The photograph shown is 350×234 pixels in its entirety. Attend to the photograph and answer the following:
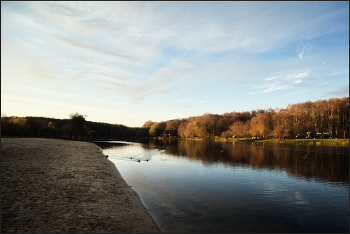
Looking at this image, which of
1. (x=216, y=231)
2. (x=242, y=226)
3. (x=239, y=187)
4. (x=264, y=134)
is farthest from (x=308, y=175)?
(x=264, y=134)

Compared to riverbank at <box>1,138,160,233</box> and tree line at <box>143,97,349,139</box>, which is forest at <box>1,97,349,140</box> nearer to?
tree line at <box>143,97,349,139</box>

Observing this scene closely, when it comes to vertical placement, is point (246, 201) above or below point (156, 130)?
below

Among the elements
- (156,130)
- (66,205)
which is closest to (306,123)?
(66,205)

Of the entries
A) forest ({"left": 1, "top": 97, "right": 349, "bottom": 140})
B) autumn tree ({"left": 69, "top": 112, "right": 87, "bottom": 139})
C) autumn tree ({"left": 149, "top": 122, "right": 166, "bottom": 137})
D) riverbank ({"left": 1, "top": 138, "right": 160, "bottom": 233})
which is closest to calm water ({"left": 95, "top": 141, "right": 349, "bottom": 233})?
riverbank ({"left": 1, "top": 138, "right": 160, "bottom": 233})

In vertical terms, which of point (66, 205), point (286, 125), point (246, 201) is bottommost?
point (246, 201)

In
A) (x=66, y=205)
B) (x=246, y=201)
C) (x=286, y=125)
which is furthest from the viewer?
(x=286, y=125)

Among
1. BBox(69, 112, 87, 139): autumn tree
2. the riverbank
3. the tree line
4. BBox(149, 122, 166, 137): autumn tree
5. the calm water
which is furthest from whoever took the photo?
BBox(149, 122, 166, 137): autumn tree

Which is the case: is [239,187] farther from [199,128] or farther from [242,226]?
[199,128]

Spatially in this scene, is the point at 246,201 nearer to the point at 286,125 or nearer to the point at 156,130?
the point at 286,125

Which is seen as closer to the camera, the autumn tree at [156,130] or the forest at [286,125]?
the forest at [286,125]

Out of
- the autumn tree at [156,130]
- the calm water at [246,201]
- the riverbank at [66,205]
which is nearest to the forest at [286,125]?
the riverbank at [66,205]

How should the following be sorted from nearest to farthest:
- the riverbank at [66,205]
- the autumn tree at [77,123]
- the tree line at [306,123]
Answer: the riverbank at [66,205]
the autumn tree at [77,123]
the tree line at [306,123]

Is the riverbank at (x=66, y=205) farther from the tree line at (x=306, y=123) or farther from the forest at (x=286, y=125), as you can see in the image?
the tree line at (x=306, y=123)

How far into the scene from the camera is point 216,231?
9602 millimetres
